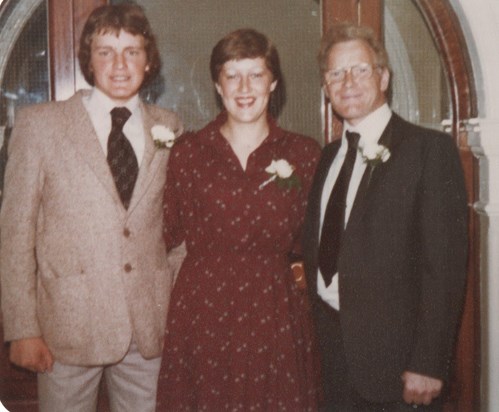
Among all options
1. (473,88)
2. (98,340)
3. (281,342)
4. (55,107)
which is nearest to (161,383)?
(98,340)

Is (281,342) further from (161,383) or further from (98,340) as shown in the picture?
(98,340)

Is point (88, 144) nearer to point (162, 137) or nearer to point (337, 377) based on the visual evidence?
point (162, 137)

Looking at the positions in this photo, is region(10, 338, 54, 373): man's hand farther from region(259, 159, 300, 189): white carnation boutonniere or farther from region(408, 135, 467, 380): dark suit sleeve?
region(408, 135, 467, 380): dark suit sleeve

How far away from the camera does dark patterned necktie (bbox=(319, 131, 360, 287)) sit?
2.04m

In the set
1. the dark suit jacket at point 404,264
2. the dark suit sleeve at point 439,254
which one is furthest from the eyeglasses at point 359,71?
the dark suit sleeve at point 439,254

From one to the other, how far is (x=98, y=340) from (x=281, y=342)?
68 cm

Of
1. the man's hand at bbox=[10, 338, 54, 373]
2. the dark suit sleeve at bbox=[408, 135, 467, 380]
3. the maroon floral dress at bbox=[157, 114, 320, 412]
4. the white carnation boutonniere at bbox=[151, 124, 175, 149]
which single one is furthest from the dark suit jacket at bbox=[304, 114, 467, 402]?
the man's hand at bbox=[10, 338, 54, 373]

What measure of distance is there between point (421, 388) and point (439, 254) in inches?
17.6

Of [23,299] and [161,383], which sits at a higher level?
[23,299]

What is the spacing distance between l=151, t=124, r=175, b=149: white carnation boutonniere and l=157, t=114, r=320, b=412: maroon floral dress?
0.32 ft

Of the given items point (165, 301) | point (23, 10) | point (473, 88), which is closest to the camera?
point (165, 301)

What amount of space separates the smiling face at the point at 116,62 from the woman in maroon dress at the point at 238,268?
11.9 inches

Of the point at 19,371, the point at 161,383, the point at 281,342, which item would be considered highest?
the point at 281,342

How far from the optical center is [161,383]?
7.28 ft
